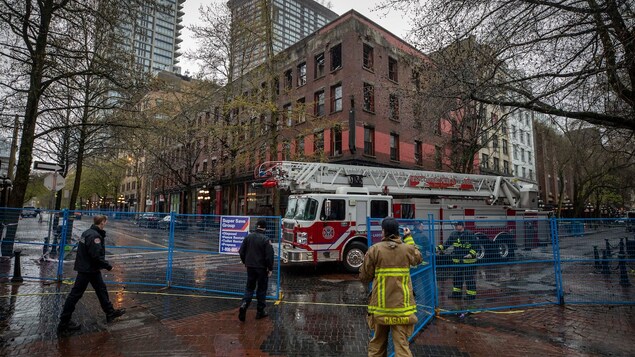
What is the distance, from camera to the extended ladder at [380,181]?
11781 mm

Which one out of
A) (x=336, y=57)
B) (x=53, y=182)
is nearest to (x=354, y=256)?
(x=53, y=182)

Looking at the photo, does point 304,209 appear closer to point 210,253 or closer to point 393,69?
point 210,253

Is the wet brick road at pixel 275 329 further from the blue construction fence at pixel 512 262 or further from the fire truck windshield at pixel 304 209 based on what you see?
the fire truck windshield at pixel 304 209

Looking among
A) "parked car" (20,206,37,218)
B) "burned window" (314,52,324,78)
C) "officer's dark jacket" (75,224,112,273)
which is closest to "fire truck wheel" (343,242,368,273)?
"officer's dark jacket" (75,224,112,273)

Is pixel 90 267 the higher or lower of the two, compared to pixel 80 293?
higher

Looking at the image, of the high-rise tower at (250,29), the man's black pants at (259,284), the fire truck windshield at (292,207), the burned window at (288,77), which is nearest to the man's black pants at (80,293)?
the man's black pants at (259,284)

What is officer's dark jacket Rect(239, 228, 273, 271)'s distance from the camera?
6.18 meters

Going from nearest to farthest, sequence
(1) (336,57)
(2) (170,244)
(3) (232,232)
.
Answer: (3) (232,232)
(2) (170,244)
(1) (336,57)

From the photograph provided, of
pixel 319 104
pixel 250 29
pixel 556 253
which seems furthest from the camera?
pixel 319 104

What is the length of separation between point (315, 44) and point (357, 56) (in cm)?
460

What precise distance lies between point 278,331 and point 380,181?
327 inches

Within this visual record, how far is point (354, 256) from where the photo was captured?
36.0ft

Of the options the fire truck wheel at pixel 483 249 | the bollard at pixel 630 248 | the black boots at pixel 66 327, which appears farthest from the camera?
the bollard at pixel 630 248

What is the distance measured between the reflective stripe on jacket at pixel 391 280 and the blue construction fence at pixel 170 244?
13.4ft
